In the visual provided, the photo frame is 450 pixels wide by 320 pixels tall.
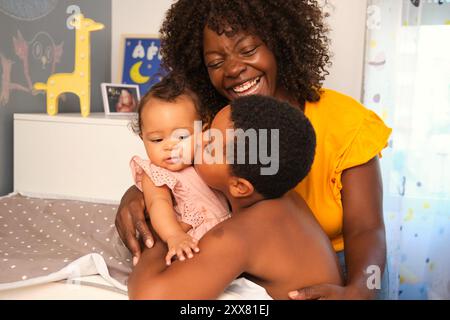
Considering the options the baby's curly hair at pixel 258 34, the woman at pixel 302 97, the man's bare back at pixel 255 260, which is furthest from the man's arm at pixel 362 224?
the baby's curly hair at pixel 258 34

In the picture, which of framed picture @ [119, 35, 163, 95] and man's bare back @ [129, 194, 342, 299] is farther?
framed picture @ [119, 35, 163, 95]

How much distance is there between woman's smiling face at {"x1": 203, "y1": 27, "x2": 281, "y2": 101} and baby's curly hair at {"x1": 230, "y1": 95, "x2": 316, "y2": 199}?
0.94 feet

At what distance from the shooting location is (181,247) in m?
0.83

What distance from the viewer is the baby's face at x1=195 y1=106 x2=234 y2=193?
0.87m

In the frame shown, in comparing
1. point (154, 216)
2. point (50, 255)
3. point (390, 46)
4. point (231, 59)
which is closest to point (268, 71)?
point (231, 59)

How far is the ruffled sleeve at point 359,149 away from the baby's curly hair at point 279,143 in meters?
0.26

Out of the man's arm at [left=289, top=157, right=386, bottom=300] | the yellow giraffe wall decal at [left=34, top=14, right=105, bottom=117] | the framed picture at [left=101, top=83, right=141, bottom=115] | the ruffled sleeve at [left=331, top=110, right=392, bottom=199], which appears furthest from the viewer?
the framed picture at [left=101, top=83, right=141, bottom=115]

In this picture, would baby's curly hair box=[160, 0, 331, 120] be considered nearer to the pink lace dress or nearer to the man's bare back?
the pink lace dress

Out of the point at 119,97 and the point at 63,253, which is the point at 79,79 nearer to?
the point at 119,97

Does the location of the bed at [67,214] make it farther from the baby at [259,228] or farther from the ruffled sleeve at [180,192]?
the ruffled sleeve at [180,192]

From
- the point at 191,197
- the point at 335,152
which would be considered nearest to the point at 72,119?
the point at 191,197

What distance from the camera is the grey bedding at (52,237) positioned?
3.08ft

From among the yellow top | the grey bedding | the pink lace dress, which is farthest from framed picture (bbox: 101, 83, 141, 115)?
the yellow top
